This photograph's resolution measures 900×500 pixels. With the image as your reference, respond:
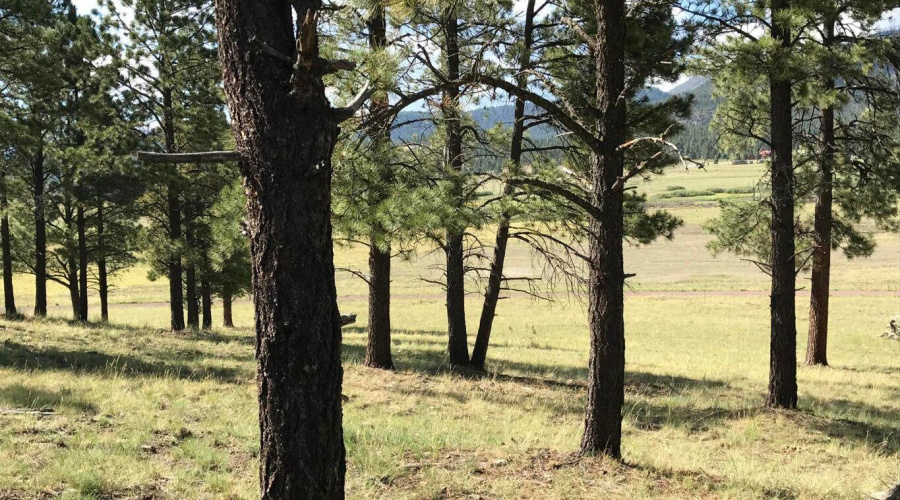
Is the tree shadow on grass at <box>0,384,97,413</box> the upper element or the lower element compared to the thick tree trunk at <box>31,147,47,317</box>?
lower

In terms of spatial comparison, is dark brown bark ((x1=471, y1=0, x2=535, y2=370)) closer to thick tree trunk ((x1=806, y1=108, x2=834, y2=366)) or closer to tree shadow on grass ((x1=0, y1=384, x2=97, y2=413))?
tree shadow on grass ((x1=0, y1=384, x2=97, y2=413))

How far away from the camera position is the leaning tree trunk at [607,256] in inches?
223

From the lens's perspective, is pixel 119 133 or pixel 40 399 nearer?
pixel 40 399

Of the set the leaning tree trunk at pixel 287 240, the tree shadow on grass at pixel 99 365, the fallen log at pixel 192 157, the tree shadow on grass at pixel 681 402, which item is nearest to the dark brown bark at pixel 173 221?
the tree shadow on grass at pixel 681 402

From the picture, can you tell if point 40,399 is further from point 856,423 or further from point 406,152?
point 856,423

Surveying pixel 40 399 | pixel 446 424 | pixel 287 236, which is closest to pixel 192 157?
pixel 287 236

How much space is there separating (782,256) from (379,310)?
652 cm

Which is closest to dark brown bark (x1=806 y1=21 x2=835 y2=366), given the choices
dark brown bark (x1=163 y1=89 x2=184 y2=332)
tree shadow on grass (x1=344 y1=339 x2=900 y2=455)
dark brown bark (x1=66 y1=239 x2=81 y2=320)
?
tree shadow on grass (x1=344 y1=339 x2=900 y2=455)

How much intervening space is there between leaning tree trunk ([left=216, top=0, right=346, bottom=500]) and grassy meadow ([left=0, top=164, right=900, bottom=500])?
5.61 ft

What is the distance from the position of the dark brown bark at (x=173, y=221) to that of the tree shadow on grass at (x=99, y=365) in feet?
23.2

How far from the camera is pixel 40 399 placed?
262 inches

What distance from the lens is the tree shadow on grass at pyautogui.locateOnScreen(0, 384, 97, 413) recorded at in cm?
645

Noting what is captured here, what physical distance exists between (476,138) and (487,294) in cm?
293

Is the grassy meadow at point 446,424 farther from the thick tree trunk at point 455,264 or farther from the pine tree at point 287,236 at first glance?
the pine tree at point 287,236
